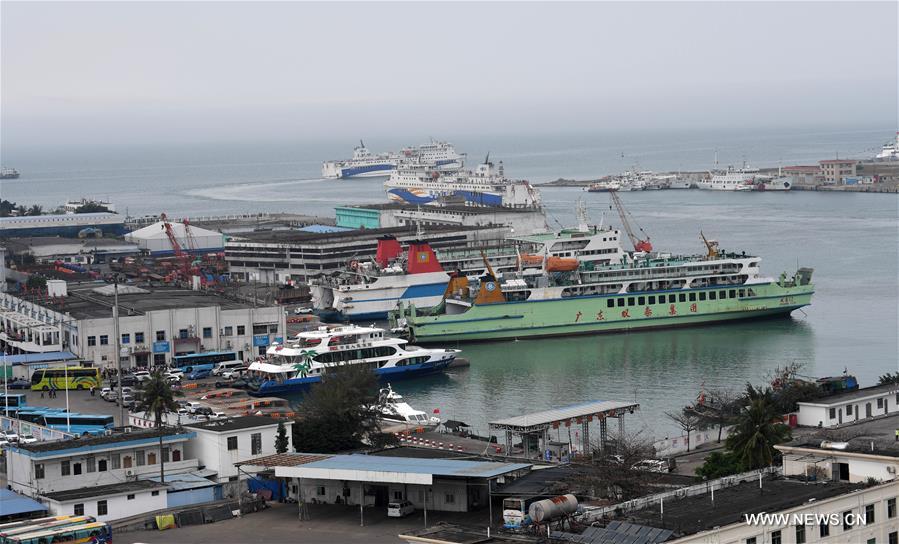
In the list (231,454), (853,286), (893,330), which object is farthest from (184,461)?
(853,286)

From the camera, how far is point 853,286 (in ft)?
133

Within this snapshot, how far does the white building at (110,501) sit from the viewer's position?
1630cm

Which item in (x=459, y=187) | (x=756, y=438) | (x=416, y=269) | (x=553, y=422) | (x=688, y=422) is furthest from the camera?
(x=459, y=187)

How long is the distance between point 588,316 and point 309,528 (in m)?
20.5

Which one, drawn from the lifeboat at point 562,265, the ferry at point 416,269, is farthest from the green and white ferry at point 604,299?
the ferry at point 416,269

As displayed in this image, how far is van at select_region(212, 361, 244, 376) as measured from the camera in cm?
2853

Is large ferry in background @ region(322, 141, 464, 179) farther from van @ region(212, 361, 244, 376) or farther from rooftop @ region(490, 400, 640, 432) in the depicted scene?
rooftop @ region(490, 400, 640, 432)

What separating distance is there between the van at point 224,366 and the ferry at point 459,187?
33.3 m

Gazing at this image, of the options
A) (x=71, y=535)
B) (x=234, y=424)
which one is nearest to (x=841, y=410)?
(x=234, y=424)

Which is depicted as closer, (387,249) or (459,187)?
(387,249)

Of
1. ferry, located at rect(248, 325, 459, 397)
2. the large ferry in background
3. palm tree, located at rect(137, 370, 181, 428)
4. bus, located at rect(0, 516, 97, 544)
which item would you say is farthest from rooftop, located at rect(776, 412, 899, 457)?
the large ferry in background

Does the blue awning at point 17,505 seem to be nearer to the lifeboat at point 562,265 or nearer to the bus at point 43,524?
the bus at point 43,524

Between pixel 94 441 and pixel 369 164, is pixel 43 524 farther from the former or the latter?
pixel 369 164

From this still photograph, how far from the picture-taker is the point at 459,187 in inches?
2894
